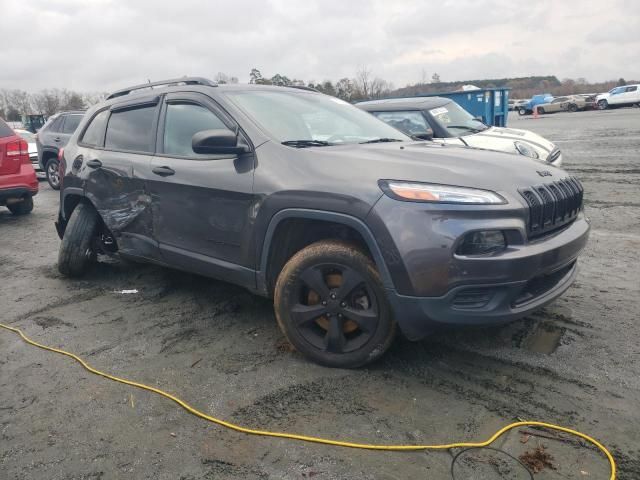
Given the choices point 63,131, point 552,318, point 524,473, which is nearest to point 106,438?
point 524,473

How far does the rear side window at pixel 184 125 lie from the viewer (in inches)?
150

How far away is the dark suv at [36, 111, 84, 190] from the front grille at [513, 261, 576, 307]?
35.6ft

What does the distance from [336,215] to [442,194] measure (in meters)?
0.57

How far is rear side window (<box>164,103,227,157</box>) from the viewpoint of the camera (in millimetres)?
3803

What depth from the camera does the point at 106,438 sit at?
8.55 ft

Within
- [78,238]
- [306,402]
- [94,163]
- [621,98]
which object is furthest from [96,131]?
[621,98]

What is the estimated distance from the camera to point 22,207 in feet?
31.0

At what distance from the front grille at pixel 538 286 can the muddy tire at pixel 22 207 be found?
8.83 metres

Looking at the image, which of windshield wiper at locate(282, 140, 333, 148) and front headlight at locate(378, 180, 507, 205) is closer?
front headlight at locate(378, 180, 507, 205)

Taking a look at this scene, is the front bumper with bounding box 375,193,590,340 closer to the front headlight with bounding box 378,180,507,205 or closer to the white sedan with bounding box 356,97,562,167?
the front headlight with bounding box 378,180,507,205

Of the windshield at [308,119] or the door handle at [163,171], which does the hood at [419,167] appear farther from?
the door handle at [163,171]

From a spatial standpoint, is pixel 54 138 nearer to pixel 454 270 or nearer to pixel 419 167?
pixel 419 167

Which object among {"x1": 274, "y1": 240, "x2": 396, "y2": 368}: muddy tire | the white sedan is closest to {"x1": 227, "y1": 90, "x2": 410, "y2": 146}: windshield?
{"x1": 274, "y1": 240, "x2": 396, "y2": 368}: muddy tire

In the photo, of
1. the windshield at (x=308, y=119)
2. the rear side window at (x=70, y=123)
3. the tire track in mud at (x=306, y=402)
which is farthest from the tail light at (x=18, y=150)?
the tire track in mud at (x=306, y=402)
